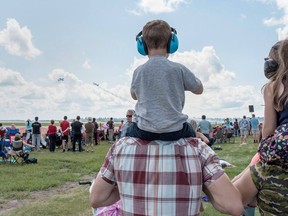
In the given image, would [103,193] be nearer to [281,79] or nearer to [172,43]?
[172,43]

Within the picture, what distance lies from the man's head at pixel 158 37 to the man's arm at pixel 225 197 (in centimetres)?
81

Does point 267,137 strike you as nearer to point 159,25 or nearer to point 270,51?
point 270,51

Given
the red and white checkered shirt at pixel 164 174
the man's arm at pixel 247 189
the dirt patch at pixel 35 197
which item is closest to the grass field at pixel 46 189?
the dirt patch at pixel 35 197

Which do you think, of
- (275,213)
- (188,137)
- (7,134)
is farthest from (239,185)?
(7,134)

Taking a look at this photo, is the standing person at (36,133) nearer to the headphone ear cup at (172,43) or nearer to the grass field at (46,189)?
the grass field at (46,189)

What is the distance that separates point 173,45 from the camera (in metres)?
2.12

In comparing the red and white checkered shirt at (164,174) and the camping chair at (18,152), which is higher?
the red and white checkered shirt at (164,174)

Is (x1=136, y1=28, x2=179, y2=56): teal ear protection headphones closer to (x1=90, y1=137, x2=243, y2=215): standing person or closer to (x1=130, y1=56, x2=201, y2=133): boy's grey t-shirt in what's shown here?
(x1=130, y1=56, x2=201, y2=133): boy's grey t-shirt

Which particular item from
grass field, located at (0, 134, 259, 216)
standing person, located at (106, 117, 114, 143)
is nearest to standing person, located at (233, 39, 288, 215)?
grass field, located at (0, 134, 259, 216)

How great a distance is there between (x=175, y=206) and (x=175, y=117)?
48 cm

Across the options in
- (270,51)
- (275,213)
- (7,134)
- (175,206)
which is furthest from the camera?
(7,134)

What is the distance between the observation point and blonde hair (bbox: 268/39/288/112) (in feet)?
6.79

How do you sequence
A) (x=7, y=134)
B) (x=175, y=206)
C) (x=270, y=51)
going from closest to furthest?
(x=175, y=206) → (x=270, y=51) → (x=7, y=134)

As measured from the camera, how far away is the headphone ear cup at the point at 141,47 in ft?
7.02
